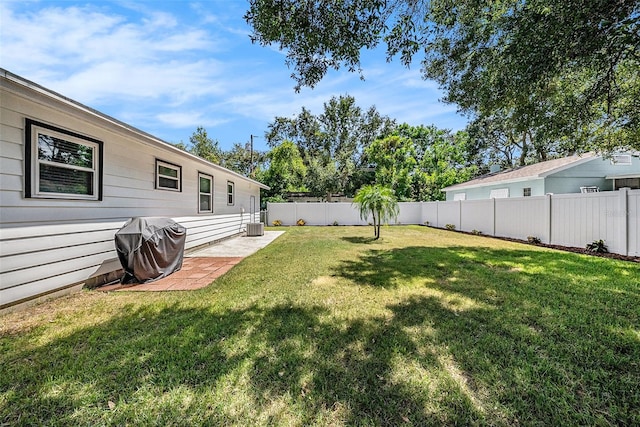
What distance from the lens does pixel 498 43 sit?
429 centimetres

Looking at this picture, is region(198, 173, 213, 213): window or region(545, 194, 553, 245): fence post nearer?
region(545, 194, 553, 245): fence post

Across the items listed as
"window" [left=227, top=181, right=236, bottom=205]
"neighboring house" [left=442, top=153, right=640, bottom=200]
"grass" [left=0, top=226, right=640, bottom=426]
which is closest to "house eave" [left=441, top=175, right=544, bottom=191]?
"neighboring house" [left=442, top=153, right=640, bottom=200]

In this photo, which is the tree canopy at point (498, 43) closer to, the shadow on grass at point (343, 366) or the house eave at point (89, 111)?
the house eave at point (89, 111)

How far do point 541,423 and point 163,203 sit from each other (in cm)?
706

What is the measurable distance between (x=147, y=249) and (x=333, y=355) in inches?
156

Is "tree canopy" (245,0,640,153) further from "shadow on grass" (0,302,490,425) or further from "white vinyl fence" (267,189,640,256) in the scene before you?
"shadow on grass" (0,302,490,425)

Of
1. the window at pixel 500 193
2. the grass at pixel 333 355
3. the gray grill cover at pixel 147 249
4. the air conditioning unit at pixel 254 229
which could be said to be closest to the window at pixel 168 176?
the gray grill cover at pixel 147 249

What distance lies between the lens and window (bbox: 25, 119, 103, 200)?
3.42m

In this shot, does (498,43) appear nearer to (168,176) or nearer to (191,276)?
(191,276)

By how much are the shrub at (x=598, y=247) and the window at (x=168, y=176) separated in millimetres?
10382

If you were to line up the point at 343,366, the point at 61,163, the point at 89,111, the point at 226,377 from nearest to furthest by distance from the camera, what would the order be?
1. the point at 226,377
2. the point at 343,366
3. the point at 89,111
4. the point at 61,163

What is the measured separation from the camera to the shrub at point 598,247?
6156mm

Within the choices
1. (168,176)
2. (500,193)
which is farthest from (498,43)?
(500,193)

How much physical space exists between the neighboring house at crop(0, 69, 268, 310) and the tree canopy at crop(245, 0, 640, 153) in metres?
3.01
